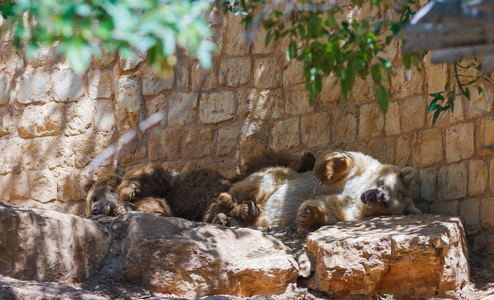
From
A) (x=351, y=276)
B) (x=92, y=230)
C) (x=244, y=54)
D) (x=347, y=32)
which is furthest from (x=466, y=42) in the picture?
(x=244, y=54)

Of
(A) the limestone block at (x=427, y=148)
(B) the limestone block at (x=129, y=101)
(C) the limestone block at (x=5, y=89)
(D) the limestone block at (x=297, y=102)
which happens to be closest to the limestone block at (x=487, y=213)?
(A) the limestone block at (x=427, y=148)

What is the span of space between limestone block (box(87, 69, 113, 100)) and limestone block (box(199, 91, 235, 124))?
1409 mm

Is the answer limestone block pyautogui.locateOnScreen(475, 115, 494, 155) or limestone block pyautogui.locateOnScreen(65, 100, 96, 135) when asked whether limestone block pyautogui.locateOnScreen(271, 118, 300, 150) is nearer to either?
limestone block pyautogui.locateOnScreen(475, 115, 494, 155)

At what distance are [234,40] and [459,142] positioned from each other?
3.17 metres

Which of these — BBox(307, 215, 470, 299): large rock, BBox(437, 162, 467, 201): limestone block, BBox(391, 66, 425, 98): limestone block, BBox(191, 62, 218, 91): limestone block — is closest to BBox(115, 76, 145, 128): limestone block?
BBox(191, 62, 218, 91): limestone block

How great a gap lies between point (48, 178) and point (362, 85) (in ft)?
14.5

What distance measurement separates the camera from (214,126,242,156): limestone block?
6.79 meters

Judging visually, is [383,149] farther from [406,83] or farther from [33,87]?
[33,87]

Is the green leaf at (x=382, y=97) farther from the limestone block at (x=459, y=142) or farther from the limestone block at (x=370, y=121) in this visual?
the limestone block at (x=370, y=121)

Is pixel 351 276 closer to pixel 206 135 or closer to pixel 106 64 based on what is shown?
pixel 206 135

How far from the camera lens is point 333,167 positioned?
529 cm

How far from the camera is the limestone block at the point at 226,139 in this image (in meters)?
6.79

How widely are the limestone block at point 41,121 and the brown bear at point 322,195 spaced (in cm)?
306

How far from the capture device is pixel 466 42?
186 centimetres
